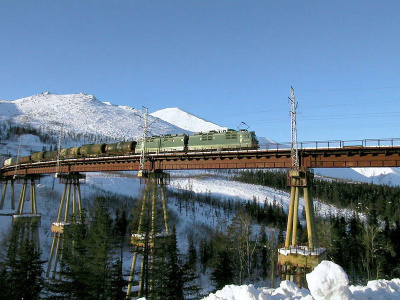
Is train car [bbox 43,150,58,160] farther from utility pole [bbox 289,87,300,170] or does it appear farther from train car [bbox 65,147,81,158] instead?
utility pole [bbox 289,87,300,170]

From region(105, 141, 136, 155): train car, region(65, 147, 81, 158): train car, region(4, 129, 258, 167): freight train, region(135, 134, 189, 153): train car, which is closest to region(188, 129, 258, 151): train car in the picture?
region(4, 129, 258, 167): freight train

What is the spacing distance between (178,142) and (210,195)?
11391 cm

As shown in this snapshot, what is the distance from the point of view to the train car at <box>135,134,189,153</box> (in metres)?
39.5

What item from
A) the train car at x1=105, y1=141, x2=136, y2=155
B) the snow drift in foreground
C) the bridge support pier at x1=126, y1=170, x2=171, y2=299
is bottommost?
the bridge support pier at x1=126, y1=170, x2=171, y2=299

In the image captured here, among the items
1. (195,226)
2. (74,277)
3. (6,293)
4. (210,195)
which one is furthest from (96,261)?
(210,195)

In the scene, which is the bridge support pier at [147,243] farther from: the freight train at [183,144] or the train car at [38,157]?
the train car at [38,157]

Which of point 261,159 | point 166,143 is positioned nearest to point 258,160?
point 261,159

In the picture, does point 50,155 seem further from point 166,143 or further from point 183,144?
point 183,144

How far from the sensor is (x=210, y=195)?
15062 centimetres

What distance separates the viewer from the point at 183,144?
129 ft

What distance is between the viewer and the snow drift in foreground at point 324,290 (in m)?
8.28

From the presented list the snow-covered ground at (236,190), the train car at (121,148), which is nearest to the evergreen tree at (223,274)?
the train car at (121,148)

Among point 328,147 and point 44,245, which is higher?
point 328,147

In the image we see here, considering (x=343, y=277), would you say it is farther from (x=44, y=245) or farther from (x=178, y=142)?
(x=44, y=245)
